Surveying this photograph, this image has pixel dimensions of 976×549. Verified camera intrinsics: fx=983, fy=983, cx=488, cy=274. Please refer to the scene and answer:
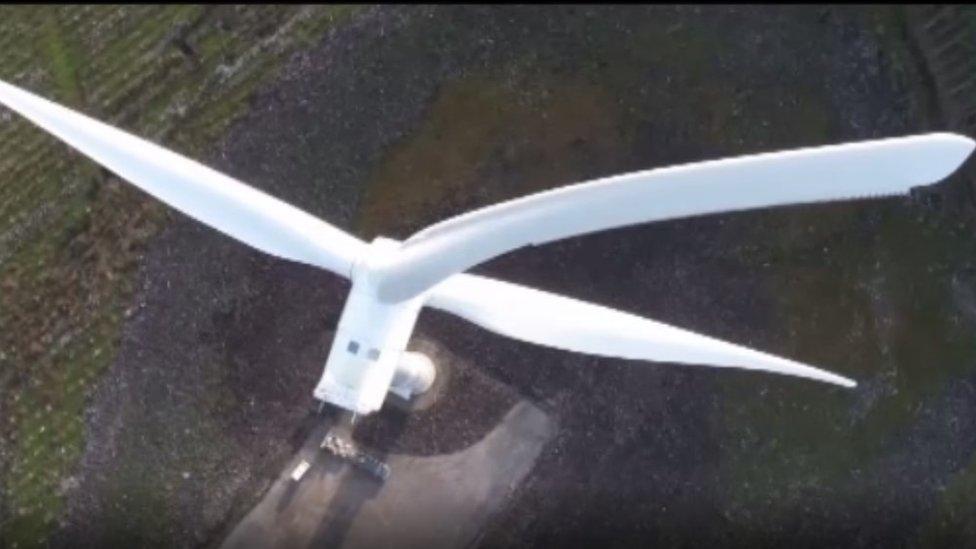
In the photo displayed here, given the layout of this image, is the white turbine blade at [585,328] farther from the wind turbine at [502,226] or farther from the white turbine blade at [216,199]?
the white turbine blade at [216,199]

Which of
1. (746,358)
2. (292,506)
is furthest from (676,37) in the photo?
(292,506)

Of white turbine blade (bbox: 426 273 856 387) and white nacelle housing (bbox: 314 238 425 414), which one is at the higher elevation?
white turbine blade (bbox: 426 273 856 387)

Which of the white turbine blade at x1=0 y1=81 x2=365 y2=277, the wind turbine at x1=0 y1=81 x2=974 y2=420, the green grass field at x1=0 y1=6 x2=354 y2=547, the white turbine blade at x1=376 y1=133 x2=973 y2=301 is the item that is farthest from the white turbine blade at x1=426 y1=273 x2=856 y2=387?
the green grass field at x1=0 y1=6 x2=354 y2=547

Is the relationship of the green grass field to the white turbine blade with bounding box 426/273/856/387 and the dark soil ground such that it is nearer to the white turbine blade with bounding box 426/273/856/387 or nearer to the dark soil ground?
the dark soil ground

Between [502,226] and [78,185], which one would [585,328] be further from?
[78,185]

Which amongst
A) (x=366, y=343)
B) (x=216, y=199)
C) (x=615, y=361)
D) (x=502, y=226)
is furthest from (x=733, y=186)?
(x=615, y=361)

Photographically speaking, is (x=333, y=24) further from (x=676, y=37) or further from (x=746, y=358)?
(x=746, y=358)
